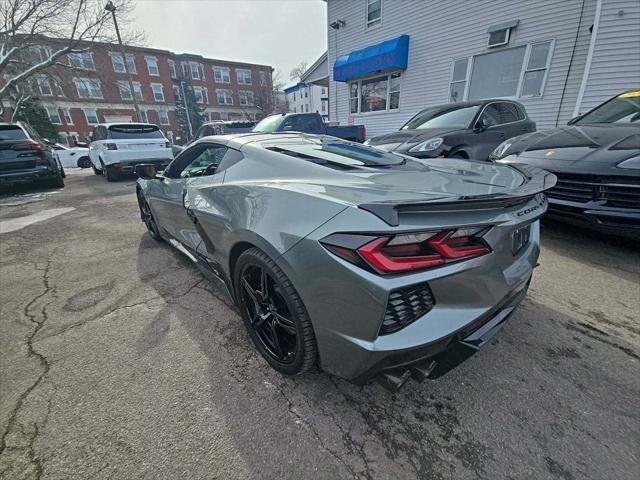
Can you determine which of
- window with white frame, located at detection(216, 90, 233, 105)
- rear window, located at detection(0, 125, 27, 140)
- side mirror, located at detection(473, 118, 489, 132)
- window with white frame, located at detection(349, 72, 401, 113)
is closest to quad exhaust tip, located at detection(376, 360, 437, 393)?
side mirror, located at detection(473, 118, 489, 132)

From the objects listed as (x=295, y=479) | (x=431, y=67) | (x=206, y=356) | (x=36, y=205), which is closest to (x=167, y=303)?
(x=206, y=356)

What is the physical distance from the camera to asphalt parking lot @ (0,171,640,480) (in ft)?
4.40

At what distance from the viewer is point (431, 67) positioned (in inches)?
408

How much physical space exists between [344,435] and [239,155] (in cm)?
187

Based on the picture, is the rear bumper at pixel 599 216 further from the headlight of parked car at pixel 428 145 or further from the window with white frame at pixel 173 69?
the window with white frame at pixel 173 69

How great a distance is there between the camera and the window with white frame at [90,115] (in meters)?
33.5

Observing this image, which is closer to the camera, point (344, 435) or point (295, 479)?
point (295, 479)

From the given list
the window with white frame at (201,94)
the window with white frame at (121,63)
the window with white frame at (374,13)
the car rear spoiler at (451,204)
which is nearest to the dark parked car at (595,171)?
the car rear spoiler at (451,204)

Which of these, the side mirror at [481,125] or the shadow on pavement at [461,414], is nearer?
the shadow on pavement at [461,414]

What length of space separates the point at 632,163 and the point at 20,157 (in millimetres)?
10572

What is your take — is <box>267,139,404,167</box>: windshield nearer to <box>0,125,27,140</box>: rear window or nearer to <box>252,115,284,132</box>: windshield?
<box>252,115,284,132</box>: windshield

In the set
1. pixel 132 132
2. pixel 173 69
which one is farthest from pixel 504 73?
pixel 173 69

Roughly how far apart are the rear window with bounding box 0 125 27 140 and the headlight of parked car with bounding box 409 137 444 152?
341 inches

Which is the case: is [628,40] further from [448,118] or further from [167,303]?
[167,303]
